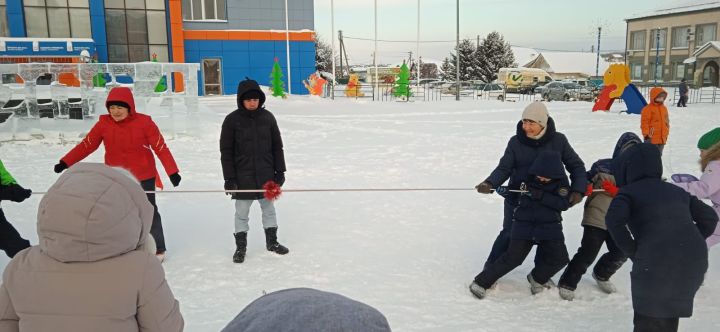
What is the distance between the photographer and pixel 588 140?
13.6 metres

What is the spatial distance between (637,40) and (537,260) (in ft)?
247

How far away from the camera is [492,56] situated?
59.8 metres

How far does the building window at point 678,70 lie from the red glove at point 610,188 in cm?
6756

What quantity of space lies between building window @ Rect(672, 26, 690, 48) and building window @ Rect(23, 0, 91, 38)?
209ft

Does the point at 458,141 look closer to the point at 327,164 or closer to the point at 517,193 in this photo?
the point at 327,164

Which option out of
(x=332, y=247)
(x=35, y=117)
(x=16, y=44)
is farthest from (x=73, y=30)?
(x=332, y=247)

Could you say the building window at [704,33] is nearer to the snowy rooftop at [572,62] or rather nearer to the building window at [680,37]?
the building window at [680,37]

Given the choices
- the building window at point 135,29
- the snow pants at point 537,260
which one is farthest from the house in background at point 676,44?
the snow pants at point 537,260

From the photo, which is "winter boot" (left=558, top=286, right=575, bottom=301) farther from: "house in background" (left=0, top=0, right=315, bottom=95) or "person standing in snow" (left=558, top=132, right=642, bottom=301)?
"house in background" (left=0, top=0, right=315, bottom=95)

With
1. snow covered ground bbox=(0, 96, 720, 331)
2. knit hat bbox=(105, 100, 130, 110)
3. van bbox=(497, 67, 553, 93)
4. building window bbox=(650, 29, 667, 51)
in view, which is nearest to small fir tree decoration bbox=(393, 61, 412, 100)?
van bbox=(497, 67, 553, 93)

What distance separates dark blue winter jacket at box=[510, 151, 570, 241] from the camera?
12.6ft

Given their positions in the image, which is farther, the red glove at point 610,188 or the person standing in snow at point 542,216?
the red glove at point 610,188

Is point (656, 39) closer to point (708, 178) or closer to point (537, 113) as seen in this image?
point (708, 178)

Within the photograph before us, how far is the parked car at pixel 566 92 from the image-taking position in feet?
111
